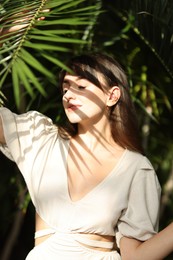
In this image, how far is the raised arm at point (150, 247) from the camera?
50.4 inches

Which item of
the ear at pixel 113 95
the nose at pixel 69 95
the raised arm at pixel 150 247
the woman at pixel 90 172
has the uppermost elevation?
the nose at pixel 69 95

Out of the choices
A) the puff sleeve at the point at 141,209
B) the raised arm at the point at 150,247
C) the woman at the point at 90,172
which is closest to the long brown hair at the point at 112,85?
the woman at the point at 90,172

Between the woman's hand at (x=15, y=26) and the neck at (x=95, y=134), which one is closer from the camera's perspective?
the woman's hand at (x=15, y=26)

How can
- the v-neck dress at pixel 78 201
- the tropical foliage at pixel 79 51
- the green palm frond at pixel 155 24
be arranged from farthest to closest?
the green palm frond at pixel 155 24, the v-neck dress at pixel 78 201, the tropical foliage at pixel 79 51

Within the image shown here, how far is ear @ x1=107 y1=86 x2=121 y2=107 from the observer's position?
1.49 metres

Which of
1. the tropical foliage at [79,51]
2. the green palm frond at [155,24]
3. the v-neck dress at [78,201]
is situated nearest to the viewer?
the tropical foliage at [79,51]

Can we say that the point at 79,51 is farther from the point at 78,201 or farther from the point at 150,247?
the point at 150,247

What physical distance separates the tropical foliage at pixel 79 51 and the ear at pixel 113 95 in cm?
15

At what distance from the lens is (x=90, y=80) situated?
1448 mm

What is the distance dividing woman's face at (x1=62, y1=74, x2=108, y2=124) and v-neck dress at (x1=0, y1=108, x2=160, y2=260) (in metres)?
0.12

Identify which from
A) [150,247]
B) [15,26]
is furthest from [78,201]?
[15,26]

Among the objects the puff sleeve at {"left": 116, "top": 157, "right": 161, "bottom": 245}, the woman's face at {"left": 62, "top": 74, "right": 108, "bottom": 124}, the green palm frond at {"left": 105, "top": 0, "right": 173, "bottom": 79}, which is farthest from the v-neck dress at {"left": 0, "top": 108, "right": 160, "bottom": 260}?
the green palm frond at {"left": 105, "top": 0, "right": 173, "bottom": 79}

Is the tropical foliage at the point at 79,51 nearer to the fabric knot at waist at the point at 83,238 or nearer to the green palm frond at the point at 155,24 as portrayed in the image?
the green palm frond at the point at 155,24

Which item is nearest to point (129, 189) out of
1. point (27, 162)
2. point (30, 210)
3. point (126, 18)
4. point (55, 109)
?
point (27, 162)
